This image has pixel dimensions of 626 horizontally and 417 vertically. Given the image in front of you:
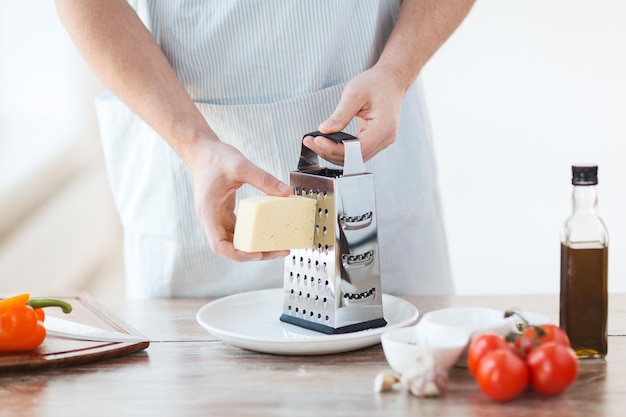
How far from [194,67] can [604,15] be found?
2504 millimetres

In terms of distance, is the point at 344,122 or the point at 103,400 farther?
the point at 344,122

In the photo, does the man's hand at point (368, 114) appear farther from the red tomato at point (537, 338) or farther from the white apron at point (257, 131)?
the red tomato at point (537, 338)

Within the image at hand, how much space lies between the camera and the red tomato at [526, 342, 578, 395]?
123 cm

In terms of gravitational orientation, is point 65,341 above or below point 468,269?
above

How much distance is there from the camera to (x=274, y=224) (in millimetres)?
1531

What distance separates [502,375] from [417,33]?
36.6 inches

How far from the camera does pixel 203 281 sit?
2.03 meters

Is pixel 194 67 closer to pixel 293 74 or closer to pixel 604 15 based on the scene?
pixel 293 74

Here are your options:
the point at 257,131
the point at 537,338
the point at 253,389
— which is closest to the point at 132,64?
the point at 257,131

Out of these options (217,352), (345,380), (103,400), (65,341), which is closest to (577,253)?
(345,380)

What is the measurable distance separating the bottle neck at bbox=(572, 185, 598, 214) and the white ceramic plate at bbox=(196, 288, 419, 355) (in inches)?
14.1

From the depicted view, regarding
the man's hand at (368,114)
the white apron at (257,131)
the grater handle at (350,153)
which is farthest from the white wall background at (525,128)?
the grater handle at (350,153)

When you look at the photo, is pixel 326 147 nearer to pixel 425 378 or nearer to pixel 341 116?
pixel 341 116

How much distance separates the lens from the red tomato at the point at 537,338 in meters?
1.27
